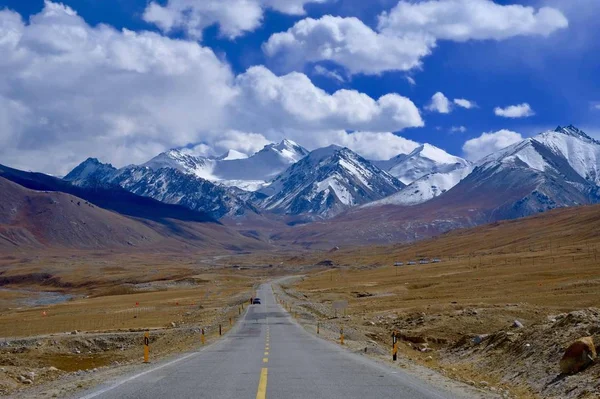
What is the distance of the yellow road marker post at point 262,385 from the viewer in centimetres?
1593

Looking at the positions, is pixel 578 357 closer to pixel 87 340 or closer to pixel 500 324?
pixel 500 324

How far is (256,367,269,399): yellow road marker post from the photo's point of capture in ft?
52.3

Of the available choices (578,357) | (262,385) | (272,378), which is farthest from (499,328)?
(262,385)

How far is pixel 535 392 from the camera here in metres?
17.6

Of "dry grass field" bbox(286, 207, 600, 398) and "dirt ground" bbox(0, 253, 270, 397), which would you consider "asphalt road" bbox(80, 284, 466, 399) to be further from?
"dry grass field" bbox(286, 207, 600, 398)

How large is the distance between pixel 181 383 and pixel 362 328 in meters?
30.6

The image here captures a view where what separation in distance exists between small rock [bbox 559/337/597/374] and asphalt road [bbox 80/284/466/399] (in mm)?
3651

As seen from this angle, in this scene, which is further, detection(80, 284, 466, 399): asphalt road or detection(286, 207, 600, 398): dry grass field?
detection(286, 207, 600, 398): dry grass field

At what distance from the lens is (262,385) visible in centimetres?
1778

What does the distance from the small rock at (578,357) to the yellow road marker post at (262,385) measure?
818 cm

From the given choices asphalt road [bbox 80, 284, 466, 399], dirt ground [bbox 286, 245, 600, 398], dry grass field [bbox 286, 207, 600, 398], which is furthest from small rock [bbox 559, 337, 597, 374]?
asphalt road [bbox 80, 284, 466, 399]

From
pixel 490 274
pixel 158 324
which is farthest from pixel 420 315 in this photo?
pixel 490 274

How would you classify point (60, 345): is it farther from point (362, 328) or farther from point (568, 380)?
point (568, 380)

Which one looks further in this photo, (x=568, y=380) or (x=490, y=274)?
(x=490, y=274)
